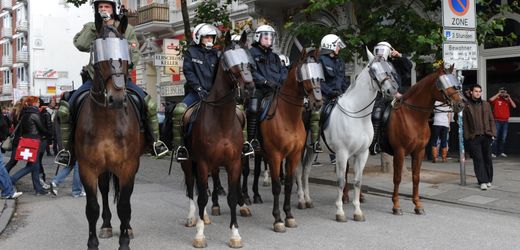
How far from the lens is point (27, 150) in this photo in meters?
10.2

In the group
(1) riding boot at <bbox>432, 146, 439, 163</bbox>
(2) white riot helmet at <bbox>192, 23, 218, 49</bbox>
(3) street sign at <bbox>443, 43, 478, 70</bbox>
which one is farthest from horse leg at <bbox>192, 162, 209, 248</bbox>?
(1) riding boot at <bbox>432, 146, 439, 163</bbox>

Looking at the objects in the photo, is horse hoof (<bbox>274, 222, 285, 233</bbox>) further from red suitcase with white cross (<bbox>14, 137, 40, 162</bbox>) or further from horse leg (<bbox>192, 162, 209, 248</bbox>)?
red suitcase with white cross (<bbox>14, 137, 40, 162</bbox>)

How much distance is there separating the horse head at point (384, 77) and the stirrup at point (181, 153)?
2.92 m

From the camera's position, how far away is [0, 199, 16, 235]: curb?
24.7 feet

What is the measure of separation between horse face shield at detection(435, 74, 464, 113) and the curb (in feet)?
22.1

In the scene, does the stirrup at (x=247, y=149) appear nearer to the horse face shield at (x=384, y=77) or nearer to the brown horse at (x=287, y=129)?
the brown horse at (x=287, y=129)

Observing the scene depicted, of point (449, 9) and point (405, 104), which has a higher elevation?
point (449, 9)

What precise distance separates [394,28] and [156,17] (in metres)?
19.9

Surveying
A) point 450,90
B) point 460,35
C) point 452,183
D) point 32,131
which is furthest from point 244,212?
point 460,35

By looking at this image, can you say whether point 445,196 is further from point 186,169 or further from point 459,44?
point 186,169

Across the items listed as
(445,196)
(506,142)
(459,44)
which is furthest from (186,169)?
(506,142)

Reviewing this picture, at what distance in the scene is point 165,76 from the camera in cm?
3034

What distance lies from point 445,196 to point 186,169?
5076mm

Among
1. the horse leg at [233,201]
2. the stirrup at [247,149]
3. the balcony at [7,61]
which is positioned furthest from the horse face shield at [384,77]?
the balcony at [7,61]
